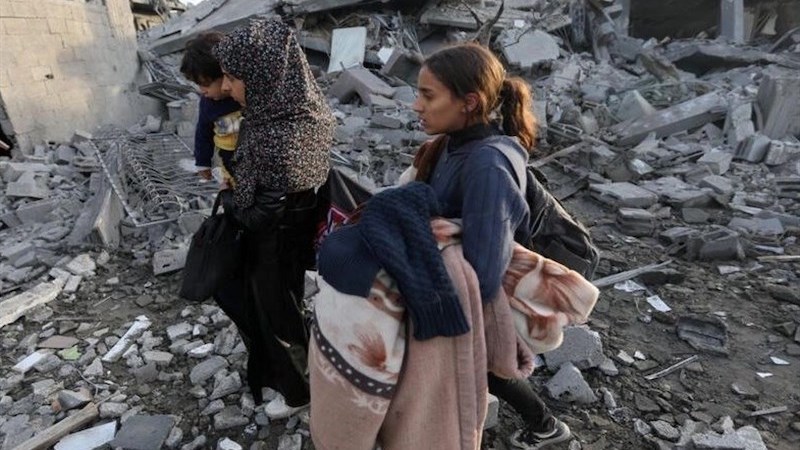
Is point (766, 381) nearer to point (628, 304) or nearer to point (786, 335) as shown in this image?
point (786, 335)

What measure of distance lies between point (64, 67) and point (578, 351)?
7966 millimetres

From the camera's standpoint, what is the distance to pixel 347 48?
10672 mm

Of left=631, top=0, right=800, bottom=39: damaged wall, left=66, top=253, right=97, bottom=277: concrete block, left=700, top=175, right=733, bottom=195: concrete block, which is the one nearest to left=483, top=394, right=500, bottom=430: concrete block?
left=66, top=253, right=97, bottom=277: concrete block

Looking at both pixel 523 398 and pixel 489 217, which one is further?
pixel 523 398

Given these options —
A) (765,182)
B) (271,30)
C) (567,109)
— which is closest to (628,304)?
(271,30)

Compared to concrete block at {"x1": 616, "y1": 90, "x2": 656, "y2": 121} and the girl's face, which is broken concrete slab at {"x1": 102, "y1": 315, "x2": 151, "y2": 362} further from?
concrete block at {"x1": 616, "y1": 90, "x2": 656, "y2": 121}

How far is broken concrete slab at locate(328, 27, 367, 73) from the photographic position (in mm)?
10445

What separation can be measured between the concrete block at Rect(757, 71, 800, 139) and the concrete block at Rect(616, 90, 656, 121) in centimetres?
161

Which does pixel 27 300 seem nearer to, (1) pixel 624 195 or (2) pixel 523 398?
(2) pixel 523 398

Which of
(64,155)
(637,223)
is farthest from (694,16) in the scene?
(64,155)

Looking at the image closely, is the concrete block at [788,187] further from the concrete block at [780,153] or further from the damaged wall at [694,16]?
the damaged wall at [694,16]

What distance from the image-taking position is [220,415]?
97.4 inches

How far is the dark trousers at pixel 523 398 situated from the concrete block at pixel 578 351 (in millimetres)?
672

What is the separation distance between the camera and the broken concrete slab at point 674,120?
7.46 metres
